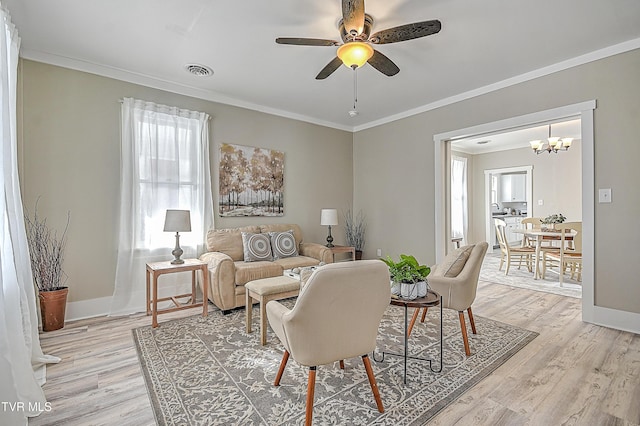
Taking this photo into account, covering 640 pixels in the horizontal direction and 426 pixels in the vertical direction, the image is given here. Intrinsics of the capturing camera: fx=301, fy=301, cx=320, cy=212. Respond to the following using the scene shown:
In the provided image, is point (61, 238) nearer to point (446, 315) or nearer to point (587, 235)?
point (446, 315)

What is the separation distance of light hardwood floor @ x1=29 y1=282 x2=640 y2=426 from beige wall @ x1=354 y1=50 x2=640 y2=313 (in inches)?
28.2

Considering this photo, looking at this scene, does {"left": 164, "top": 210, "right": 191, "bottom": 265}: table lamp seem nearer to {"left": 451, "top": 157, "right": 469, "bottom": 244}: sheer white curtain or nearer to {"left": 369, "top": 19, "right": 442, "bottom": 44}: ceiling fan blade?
{"left": 369, "top": 19, "right": 442, "bottom": 44}: ceiling fan blade

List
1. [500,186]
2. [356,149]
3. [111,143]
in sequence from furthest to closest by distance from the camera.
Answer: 1. [500,186]
2. [356,149]
3. [111,143]

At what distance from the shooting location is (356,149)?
19.0 feet

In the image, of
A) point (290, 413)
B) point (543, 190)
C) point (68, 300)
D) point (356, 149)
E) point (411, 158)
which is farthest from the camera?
point (543, 190)

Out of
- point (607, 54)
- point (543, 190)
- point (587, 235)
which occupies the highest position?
point (607, 54)

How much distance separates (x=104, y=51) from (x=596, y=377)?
500 centimetres

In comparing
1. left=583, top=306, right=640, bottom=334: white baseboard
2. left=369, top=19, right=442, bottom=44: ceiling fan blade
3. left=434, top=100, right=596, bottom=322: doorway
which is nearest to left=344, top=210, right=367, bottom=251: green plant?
left=434, top=100, right=596, bottom=322: doorway

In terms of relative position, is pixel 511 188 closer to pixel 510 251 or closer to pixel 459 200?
pixel 459 200

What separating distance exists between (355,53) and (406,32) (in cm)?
38

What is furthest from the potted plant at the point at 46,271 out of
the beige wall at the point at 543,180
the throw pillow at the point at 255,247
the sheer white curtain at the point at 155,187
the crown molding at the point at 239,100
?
the beige wall at the point at 543,180

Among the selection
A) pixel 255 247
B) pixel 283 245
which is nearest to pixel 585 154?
pixel 283 245

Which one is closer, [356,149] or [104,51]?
[104,51]

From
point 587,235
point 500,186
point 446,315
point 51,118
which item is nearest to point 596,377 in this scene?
point 446,315
